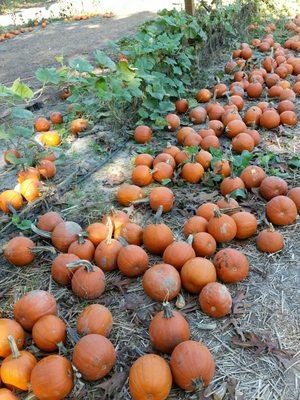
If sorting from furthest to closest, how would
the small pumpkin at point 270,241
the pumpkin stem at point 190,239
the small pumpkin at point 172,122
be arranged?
the small pumpkin at point 172,122 → the small pumpkin at point 270,241 → the pumpkin stem at point 190,239

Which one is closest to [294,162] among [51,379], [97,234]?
[97,234]

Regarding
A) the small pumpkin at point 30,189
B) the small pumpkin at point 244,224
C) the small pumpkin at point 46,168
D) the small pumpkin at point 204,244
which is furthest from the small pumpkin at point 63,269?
the small pumpkin at point 46,168

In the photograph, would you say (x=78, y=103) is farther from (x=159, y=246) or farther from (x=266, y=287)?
(x=266, y=287)

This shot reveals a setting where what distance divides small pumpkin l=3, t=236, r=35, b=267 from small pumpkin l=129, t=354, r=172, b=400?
4.72 feet

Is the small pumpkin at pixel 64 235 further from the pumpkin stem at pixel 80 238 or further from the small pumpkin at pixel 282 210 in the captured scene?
the small pumpkin at pixel 282 210

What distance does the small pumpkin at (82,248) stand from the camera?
120 inches

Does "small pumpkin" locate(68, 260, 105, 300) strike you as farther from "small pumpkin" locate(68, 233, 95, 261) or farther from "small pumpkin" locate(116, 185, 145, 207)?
"small pumpkin" locate(116, 185, 145, 207)

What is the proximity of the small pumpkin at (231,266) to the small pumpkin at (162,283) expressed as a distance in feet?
1.11

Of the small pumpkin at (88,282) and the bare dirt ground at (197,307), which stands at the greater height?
the small pumpkin at (88,282)

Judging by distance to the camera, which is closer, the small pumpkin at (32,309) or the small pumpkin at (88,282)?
the small pumpkin at (32,309)

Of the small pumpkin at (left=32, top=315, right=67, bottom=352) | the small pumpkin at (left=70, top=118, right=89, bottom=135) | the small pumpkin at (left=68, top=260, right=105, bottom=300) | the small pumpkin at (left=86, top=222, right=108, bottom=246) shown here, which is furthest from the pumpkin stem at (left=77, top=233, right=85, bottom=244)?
the small pumpkin at (left=70, top=118, right=89, bottom=135)

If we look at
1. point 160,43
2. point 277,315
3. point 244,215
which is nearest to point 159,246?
point 244,215

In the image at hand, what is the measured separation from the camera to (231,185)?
3.71 meters

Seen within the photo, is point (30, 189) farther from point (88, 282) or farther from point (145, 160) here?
point (88, 282)
